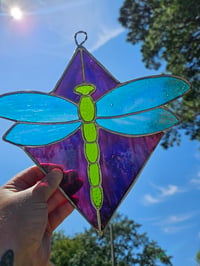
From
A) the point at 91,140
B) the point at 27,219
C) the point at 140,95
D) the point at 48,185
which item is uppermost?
the point at 140,95

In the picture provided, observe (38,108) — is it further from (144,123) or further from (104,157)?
(144,123)

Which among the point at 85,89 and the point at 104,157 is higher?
the point at 85,89

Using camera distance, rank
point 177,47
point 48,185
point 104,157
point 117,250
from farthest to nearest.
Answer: point 117,250, point 177,47, point 104,157, point 48,185

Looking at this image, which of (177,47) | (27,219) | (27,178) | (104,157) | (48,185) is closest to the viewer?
(27,219)

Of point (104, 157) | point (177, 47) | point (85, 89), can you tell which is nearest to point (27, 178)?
point (104, 157)

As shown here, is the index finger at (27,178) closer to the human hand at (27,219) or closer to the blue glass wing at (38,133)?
the human hand at (27,219)

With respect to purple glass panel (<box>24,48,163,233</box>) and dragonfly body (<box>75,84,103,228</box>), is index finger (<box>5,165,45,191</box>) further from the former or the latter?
dragonfly body (<box>75,84,103,228</box>)

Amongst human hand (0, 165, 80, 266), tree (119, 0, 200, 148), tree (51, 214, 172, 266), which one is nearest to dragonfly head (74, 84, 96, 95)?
human hand (0, 165, 80, 266)

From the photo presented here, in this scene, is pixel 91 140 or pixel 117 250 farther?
pixel 117 250
